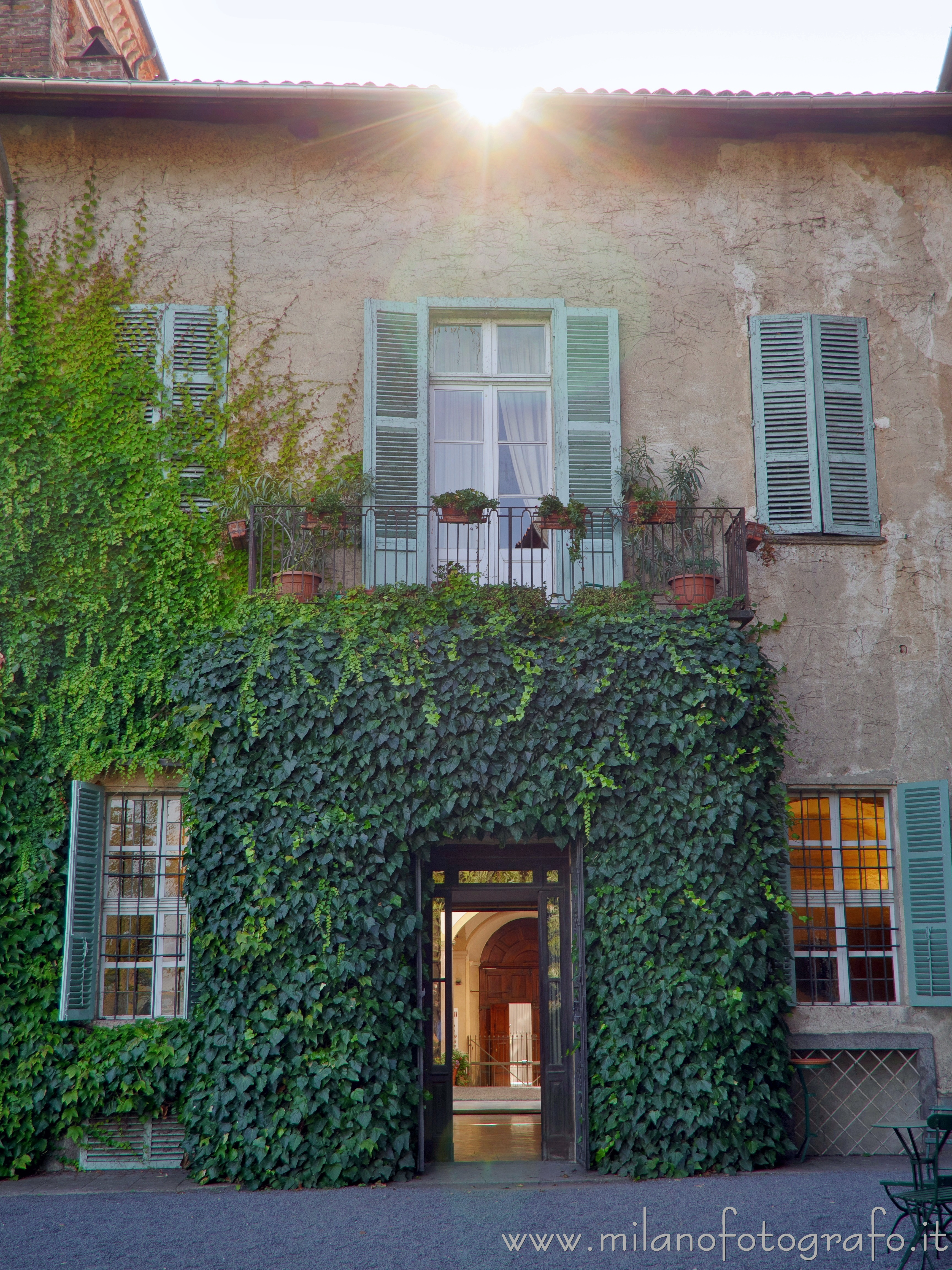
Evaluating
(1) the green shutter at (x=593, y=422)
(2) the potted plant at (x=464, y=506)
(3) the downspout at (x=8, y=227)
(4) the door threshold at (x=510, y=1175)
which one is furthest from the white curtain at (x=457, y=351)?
(4) the door threshold at (x=510, y=1175)

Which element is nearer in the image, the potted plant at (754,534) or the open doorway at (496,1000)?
the potted plant at (754,534)

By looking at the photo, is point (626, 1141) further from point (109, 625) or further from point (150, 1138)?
point (109, 625)

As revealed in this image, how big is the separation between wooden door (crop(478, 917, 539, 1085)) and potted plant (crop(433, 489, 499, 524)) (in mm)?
12277

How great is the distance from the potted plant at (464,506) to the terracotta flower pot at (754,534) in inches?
71.1

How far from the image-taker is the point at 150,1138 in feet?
25.0

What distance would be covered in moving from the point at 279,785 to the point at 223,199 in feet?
15.3

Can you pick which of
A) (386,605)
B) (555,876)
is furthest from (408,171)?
(555,876)

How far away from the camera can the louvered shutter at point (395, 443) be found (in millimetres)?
8344

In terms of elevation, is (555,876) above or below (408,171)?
below

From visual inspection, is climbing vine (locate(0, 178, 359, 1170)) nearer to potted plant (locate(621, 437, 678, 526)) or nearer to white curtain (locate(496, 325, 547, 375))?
white curtain (locate(496, 325, 547, 375))

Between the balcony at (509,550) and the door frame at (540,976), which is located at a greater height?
the balcony at (509,550)

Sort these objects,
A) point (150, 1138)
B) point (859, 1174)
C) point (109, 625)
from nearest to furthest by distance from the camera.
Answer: point (859, 1174) < point (150, 1138) < point (109, 625)

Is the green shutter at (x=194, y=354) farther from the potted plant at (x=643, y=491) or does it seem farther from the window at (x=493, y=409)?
the potted plant at (x=643, y=491)

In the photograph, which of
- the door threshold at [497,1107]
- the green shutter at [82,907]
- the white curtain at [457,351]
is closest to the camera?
the green shutter at [82,907]
